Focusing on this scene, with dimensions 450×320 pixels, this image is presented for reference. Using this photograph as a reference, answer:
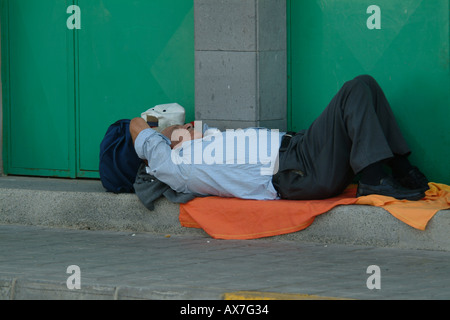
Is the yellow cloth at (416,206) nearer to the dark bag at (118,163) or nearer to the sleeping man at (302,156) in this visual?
the sleeping man at (302,156)

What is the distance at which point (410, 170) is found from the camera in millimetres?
6137

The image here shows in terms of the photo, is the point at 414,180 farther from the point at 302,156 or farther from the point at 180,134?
the point at 180,134

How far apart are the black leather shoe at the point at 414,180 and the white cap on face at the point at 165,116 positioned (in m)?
1.84

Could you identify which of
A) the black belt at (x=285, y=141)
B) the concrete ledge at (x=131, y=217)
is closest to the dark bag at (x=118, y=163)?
the concrete ledge at (x=131, y=217)

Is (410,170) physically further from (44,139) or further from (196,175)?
(44,139)

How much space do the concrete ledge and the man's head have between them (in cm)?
47

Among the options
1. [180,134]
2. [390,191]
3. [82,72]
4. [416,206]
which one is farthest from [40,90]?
[416,206]

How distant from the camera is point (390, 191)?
19.0 feet

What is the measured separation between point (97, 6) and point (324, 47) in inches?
82.3

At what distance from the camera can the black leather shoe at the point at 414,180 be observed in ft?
19.8

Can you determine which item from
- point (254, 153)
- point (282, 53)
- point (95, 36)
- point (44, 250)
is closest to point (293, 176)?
point (254, 153)

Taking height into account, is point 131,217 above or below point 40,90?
below

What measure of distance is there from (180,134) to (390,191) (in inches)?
66.4
